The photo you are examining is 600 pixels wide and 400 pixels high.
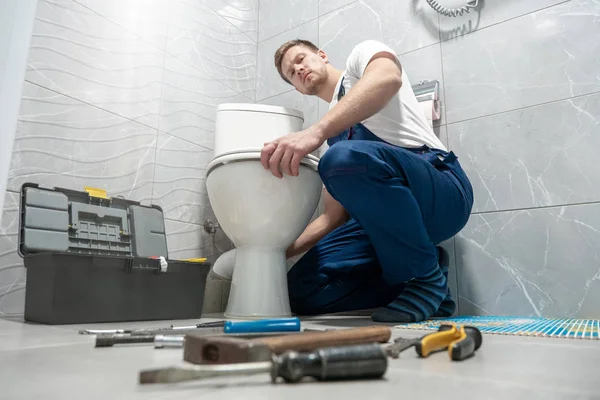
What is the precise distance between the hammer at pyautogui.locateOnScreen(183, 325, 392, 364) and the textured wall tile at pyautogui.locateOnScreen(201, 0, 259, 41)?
78.8 inches

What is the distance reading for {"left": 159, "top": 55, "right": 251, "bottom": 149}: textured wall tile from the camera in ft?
5.93

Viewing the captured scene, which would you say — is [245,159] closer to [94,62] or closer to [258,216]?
[258,216]

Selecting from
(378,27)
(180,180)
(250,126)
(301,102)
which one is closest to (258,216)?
(250,126)

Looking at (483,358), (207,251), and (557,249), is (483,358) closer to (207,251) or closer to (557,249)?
(557,249)

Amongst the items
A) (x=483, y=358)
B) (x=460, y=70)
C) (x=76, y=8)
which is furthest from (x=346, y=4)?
(x=483, y=358)

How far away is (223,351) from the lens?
1.41 ft

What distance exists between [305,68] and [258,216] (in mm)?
714

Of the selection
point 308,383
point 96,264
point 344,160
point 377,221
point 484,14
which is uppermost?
point 484,14

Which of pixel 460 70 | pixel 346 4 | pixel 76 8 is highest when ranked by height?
pixel 346 4

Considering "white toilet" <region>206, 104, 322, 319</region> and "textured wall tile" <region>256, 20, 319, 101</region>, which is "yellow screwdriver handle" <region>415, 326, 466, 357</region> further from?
"textured wall tile" <region>256, 20, 319, 101</region>

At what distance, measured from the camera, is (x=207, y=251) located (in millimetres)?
1837

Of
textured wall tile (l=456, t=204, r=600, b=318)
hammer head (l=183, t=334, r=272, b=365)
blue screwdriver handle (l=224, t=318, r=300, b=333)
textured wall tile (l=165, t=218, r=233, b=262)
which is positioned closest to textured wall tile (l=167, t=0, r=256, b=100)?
textured wall tile (l=165, t=218, r=233, b=262)

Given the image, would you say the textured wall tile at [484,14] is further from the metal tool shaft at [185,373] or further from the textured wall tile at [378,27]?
the metal tool shaft at [185,373]

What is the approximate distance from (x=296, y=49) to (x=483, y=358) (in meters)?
1.41
